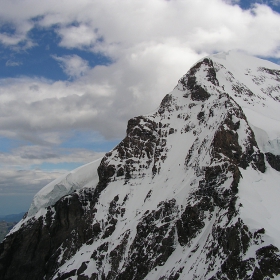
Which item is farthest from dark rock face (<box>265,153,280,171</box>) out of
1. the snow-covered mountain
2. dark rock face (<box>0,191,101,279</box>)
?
dark rock face (<box>0,191,101,279</box>)

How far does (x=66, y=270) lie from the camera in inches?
3925

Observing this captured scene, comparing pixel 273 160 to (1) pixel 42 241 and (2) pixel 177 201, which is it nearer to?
(2) pixel 177 201

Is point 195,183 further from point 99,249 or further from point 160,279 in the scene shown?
point 99,249

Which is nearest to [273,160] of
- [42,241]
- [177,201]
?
[177,201]

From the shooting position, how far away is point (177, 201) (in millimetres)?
91750

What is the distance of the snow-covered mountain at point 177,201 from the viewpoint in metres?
69.6

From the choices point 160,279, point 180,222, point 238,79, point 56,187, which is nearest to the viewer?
point 160,279

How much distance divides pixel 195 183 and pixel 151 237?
19.4m

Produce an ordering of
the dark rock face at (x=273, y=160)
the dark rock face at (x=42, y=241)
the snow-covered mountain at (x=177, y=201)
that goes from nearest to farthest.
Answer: the snow-covered mountain at (x=177, y=201) → the dark rock face at (x=273, y=160) → the dark rock face at (x=42, y=241)

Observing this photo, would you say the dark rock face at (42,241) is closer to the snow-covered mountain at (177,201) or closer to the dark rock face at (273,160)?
the snow-covered mountain at (177,201)

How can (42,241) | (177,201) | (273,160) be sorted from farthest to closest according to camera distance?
(42,241), (273,160), (177,201)

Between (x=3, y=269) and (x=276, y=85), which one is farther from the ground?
(x=276, y=85)

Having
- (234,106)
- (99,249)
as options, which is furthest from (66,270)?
(234,106)

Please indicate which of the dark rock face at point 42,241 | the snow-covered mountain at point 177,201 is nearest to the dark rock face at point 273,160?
the snow-covered mountain at point 177,201
